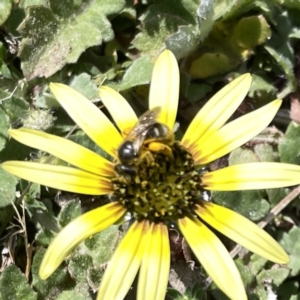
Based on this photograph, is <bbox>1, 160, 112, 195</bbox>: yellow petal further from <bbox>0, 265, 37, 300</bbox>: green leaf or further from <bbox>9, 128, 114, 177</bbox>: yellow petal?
<bbox>0, 265, 37, 300</bbox>: green leaf

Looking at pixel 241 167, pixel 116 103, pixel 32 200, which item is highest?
pixel 116 103

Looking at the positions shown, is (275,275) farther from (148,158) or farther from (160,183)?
(148,158)

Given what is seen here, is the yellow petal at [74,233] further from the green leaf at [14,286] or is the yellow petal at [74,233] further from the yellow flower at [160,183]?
the green leaf at [14,286]

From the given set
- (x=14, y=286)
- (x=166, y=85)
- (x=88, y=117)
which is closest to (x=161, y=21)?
(x=166, y=85)

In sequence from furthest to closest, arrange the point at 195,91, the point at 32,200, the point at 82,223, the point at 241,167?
the point at 195,91
the point at 32,200
the point at 241,167
the point at 82,223

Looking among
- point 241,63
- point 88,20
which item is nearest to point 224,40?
point 241,63

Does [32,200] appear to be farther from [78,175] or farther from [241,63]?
[241,63]

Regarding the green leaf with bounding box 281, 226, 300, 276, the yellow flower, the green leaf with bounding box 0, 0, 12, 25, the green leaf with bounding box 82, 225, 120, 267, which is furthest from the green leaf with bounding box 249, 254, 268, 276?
the green leaf with bounding box 0, 0, 12, 25
